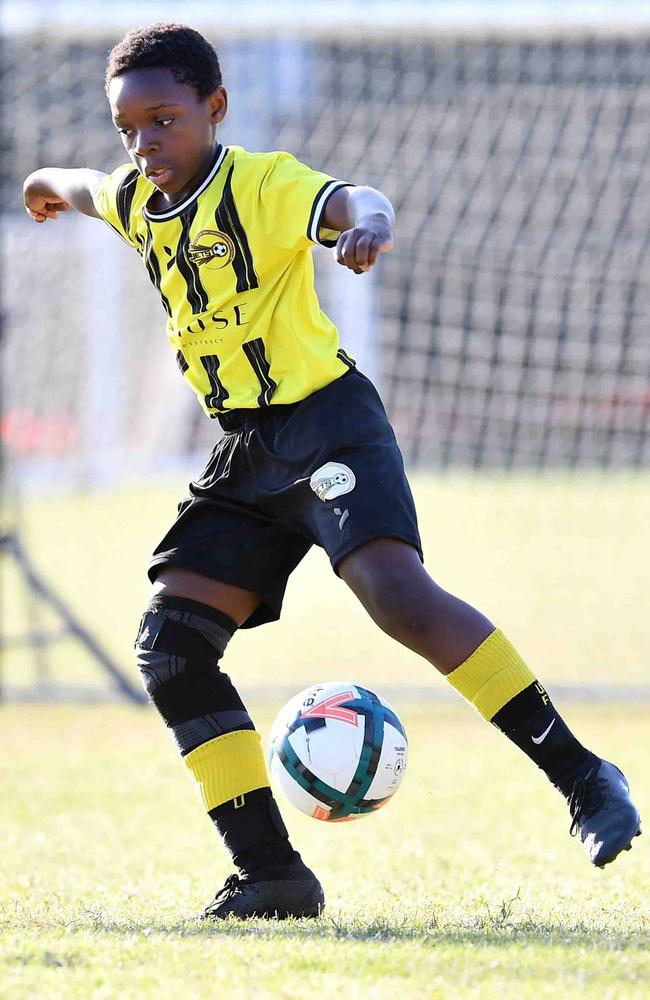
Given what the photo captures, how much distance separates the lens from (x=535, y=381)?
379 inches

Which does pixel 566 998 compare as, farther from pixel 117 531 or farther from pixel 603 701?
pixel 117 531

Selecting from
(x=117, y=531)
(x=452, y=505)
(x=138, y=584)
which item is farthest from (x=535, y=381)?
(x=117, y=531)

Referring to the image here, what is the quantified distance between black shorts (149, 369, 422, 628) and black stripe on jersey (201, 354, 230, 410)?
6 centimetres

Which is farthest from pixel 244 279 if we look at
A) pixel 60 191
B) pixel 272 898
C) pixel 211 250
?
pixel 272 898

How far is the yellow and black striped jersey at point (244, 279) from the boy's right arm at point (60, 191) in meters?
0.36

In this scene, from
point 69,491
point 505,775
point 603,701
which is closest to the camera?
point 505,775

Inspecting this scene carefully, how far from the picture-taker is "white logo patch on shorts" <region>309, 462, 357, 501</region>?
3.54 meters

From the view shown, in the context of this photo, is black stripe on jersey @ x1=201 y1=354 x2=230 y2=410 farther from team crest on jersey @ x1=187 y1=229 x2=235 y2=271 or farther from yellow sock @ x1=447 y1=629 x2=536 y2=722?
yellow sock @ x1=447 y1=629 x2=536 y2=722

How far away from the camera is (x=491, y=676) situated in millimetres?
3561

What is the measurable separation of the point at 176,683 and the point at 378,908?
0.76 meters

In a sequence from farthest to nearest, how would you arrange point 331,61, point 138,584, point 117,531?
point 117,531
point 138,584
point 331,61

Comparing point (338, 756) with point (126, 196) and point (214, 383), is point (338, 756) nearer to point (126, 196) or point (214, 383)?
point (214, 383)

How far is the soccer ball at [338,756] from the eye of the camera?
3.75m

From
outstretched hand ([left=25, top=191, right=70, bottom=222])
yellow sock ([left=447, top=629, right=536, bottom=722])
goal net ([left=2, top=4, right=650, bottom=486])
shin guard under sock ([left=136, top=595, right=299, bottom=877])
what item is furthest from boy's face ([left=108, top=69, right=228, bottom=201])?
goal net ([left=2, top=4, right=650, bottom=486])
